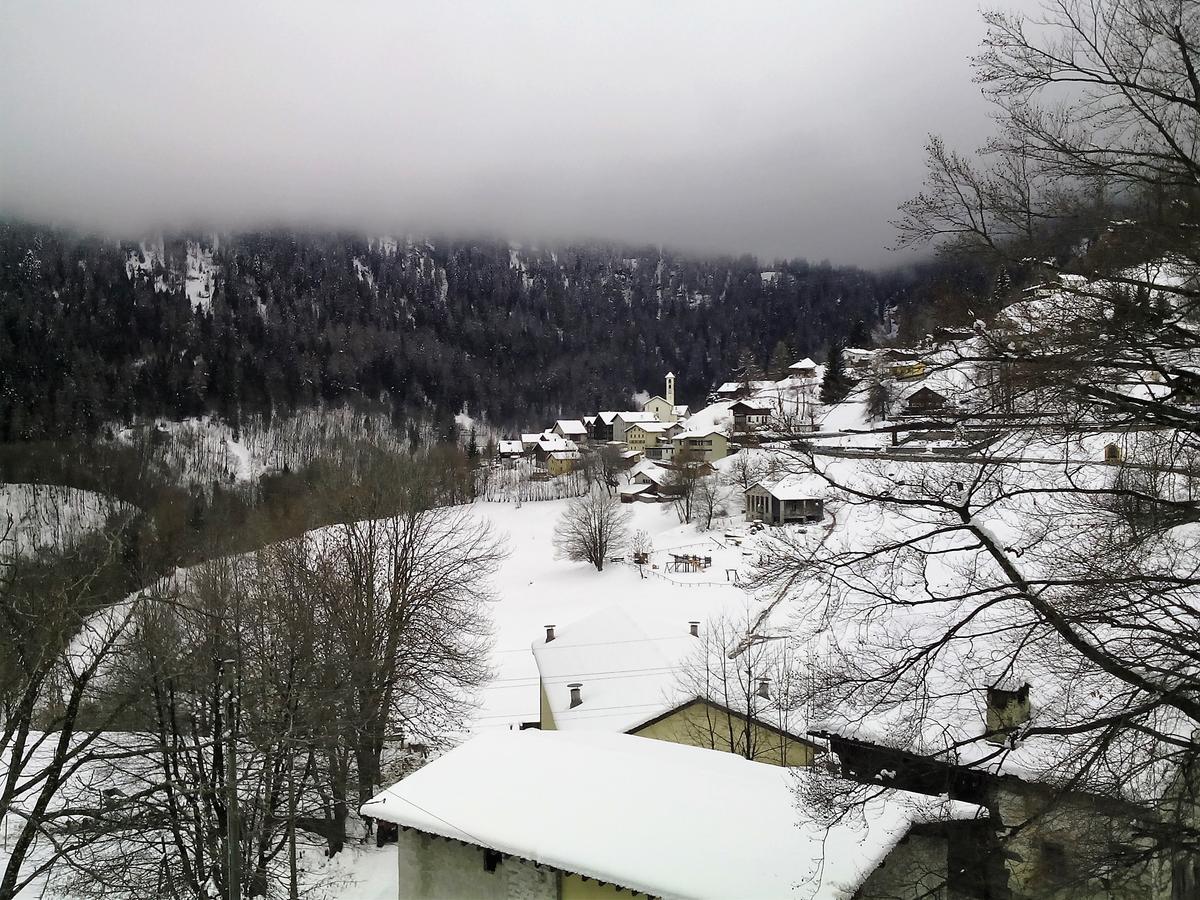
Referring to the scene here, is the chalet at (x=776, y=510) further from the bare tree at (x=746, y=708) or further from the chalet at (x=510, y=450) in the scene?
the chalet at (x=510, y=450)

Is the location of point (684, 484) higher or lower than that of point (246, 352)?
lower

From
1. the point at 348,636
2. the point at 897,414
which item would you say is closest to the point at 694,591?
the point at 348,636

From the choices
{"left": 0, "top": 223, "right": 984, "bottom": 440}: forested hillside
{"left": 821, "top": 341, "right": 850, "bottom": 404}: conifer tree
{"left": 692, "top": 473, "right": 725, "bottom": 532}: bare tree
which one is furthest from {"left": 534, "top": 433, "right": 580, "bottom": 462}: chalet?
{"left": 821, "top": 341, "right": 850, "bottom": 404}: conifer tree

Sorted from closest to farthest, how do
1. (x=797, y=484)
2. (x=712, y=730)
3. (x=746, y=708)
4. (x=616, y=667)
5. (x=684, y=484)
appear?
1. (x=797, y=484)
2. (x=712, y=730)
3. (x=746, y=708)
4. (x=616, y=667)
5. (x=684, y=484)

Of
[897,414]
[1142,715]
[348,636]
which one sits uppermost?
[897,414]

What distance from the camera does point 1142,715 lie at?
4723 mm

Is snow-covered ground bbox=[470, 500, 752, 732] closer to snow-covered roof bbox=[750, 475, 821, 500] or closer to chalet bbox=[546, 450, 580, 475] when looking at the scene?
chalet bbox=[546, 450, 580, 475]

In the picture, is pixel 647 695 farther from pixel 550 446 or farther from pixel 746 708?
pixel 550 446

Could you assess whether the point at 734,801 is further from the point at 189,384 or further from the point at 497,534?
the point at 189,384

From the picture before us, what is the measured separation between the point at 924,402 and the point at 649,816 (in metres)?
7.61

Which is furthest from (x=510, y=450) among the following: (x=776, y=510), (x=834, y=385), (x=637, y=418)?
(x=834, y=385)

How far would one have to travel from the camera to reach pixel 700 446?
77.4 m

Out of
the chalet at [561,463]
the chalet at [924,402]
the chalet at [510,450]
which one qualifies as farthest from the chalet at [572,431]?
the chalet at [924,402]

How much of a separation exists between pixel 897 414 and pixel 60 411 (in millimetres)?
137768
